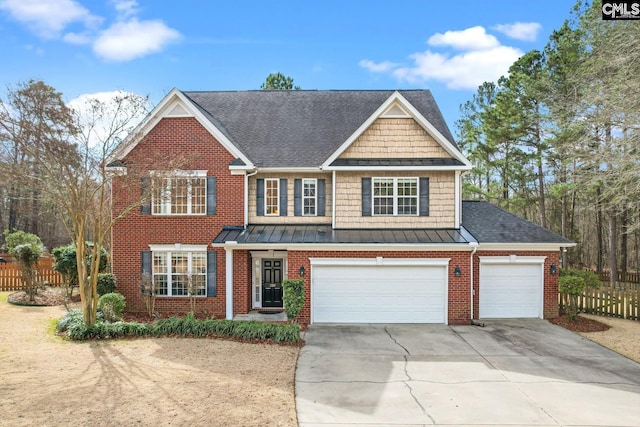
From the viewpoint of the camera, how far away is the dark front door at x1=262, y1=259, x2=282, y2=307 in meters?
16.6

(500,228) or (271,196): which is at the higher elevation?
(271,196)

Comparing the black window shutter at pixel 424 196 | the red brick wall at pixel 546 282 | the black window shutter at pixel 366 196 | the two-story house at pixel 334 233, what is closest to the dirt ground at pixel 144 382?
the two-story house at pixel 334 233

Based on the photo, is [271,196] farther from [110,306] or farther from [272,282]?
[110,306]

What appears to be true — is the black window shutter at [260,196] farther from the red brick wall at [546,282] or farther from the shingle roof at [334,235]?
the red brick wall at [546,282]

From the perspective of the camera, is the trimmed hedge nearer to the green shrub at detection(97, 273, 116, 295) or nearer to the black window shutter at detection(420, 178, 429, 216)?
the green shrub at detection(97, 273, 116, 295)

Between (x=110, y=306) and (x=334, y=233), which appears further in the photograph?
(x=334, y=233)

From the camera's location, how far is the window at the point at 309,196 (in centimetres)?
1664

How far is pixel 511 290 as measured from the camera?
1558 cm

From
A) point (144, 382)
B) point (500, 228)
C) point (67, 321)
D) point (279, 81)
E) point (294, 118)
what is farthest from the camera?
point (279, 81)

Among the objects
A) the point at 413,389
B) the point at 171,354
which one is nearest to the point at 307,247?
the point at 171,354

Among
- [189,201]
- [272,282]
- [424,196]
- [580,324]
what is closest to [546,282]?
[580,324]

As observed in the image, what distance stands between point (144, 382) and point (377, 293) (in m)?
8.53

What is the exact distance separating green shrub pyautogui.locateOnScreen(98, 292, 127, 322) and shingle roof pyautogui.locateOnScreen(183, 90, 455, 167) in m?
7.15

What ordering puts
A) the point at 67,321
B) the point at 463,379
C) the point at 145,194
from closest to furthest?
the point at 463,379 → the point at 67,321 → the point at 145,194
